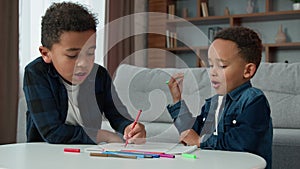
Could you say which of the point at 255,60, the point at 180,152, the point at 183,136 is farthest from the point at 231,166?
the point at 255,60

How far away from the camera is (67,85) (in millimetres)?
1114

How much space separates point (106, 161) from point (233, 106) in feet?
1.29

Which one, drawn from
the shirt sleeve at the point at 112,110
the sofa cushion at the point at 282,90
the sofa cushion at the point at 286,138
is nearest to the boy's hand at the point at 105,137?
the shirt sleeve at the point at 112,110

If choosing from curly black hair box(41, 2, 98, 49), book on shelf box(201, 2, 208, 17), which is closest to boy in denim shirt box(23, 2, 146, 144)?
curly black hair box(41, 2, 98, 49)

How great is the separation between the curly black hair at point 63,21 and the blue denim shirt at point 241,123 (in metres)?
0.29

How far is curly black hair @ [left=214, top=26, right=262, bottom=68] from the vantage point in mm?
1101

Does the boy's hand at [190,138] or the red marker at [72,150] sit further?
the boy's hand at [190,138]

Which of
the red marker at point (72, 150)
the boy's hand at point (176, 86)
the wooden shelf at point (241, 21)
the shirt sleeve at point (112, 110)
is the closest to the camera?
the red marker at point (72, 150)

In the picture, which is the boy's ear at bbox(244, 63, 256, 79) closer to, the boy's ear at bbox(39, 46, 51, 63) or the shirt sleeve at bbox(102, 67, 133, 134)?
the shirt sleeve at bbox(102, 67, 133, 134)

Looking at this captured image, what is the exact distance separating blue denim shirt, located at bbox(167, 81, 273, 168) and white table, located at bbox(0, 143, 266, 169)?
83 millimetres

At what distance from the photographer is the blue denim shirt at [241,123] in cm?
102

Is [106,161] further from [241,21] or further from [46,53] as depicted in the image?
[241,21]

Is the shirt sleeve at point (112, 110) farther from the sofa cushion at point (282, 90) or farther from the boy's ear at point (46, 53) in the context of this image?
the sofa cushion at point (282, 90)

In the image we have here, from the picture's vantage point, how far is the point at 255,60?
112 centimetres
